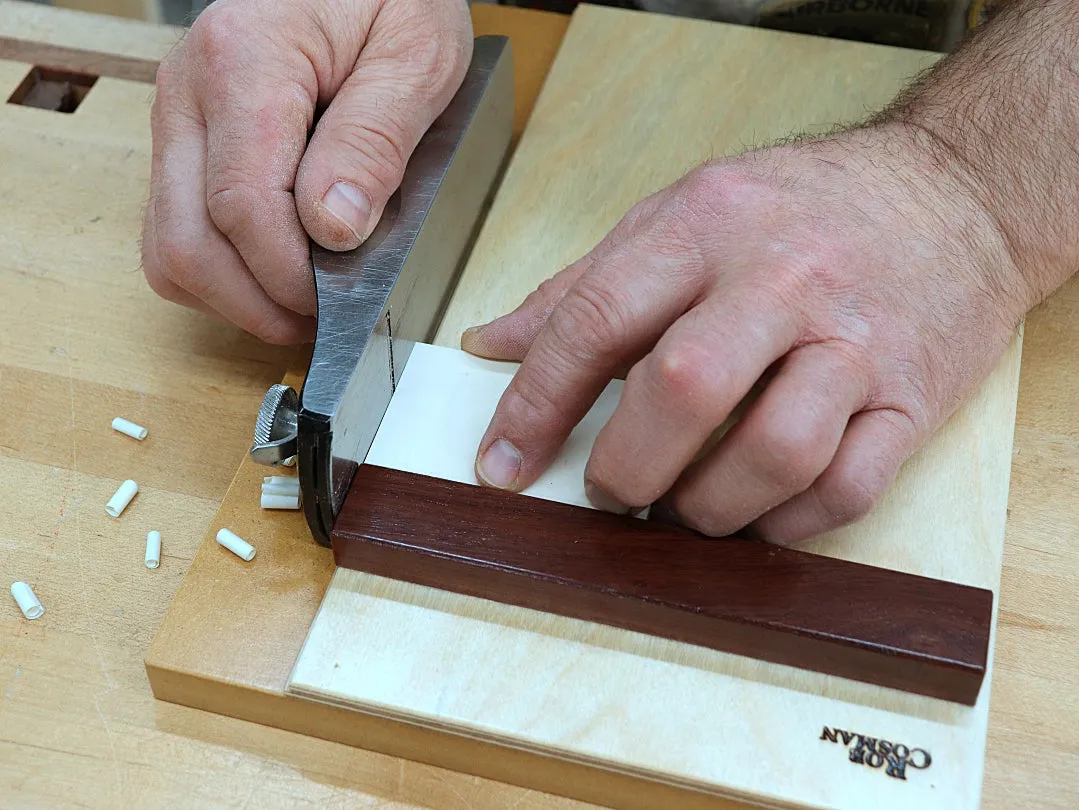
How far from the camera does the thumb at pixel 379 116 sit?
1.05 m

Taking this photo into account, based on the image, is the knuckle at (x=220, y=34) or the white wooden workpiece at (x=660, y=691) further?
the knuckle at (x=220, y=34)

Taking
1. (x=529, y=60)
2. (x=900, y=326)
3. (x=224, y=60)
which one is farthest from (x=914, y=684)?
(x=529, y=60)

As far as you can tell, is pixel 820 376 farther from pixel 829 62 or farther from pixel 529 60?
pixel 529 60

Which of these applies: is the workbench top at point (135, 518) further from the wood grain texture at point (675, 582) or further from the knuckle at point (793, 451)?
the knuckle at point (793, 451)

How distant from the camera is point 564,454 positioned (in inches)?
40.5

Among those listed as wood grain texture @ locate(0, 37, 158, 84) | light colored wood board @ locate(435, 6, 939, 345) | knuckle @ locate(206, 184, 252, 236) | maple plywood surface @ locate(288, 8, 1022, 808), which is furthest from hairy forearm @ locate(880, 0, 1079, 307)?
wood grain texture @ locate(0, 37, 158, 84)

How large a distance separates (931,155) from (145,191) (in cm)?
100

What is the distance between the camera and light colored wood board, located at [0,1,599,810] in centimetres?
93

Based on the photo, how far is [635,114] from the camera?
4.78ft

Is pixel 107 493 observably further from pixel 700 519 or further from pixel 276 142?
pixel 700 519

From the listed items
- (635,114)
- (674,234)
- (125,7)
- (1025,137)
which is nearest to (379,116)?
(674,234)

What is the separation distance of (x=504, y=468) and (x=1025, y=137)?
70cm

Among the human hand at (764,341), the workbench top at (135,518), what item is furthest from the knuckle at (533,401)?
the workbench top at (135,518)

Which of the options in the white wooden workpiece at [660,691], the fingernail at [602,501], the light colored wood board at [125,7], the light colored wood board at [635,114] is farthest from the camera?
the light colored wood board at [125,7]
